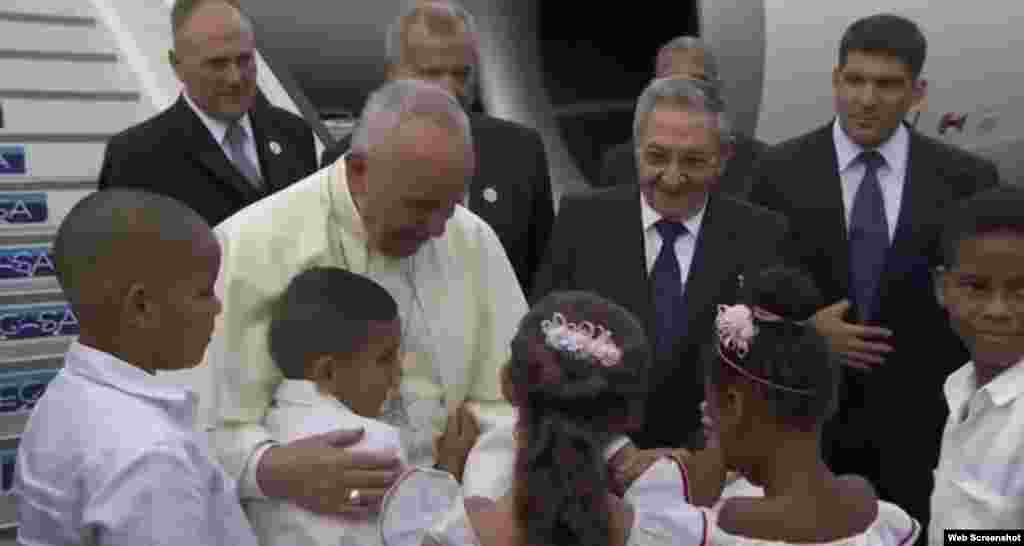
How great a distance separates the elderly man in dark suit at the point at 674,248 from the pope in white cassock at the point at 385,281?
554mm

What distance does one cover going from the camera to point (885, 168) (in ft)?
13.0

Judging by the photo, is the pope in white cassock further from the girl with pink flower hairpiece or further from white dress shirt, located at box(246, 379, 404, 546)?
the girl with pink flower hairpiece

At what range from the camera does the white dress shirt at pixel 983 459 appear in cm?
251

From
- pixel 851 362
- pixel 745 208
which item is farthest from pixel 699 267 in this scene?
pixel 851 362

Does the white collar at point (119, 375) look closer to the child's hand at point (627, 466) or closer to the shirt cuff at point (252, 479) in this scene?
the shirt cuff at point (252, 479)

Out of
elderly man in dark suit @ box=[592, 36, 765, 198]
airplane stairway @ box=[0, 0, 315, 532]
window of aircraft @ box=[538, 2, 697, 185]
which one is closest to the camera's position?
elderly man in dark suit @ box=[592, 36, 765, 198]

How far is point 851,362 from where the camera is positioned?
3.57 meters

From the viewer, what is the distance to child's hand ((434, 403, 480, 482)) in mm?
2721

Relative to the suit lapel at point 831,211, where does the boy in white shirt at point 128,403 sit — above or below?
above

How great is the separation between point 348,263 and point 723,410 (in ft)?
2.42

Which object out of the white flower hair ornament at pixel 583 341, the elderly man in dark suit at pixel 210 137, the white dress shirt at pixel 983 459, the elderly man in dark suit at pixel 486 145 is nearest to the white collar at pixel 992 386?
the white dress shirt at pixel 983 459

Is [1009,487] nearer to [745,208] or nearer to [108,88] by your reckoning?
[745,208]

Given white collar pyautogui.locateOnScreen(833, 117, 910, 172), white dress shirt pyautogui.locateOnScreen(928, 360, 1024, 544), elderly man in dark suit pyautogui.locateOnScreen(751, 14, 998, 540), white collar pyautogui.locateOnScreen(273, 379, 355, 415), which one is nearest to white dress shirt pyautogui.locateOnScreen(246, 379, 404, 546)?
white collar pyautogui.locateOnScreen(273, 379, 355, 415)

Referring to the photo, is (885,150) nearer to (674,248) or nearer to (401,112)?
(674,248)
